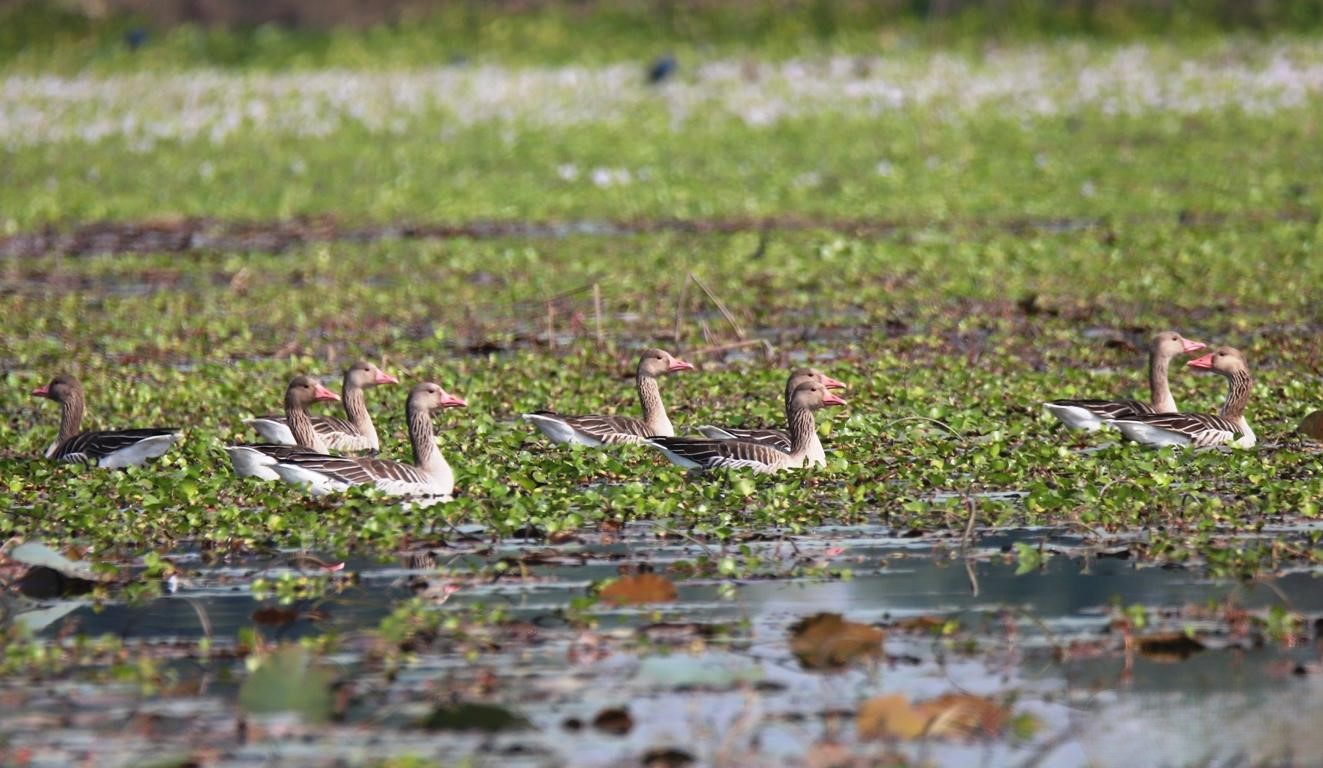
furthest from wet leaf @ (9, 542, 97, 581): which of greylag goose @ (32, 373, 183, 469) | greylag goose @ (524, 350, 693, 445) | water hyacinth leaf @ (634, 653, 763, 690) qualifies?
greylag goose @ (524, 350, 693, 445)

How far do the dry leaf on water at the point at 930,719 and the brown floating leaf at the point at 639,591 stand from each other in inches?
70.2

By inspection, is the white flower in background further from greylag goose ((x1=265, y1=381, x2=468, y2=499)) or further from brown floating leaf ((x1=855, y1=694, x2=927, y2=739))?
brown floating leaf ((x1=855, y1=694, x2=927, y2=739))

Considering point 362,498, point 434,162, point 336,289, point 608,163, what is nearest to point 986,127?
point 608,163

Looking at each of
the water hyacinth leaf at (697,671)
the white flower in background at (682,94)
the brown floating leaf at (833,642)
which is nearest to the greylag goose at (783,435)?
the brown floating leaf at (833,642)

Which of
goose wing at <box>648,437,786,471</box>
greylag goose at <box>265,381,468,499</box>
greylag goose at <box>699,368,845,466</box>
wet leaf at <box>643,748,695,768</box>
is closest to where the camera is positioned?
wet leaf at <box>643,748,695,768</box>

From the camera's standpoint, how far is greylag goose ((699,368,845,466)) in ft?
39.7

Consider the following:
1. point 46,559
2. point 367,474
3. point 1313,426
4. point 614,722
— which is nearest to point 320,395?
point 367,474

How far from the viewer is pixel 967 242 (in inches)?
888

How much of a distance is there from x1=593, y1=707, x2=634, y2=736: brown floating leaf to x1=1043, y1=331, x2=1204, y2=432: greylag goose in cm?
593

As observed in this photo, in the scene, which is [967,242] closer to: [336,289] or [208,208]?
[336,289]

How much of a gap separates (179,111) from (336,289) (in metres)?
16.4

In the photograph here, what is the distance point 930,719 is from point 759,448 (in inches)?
190

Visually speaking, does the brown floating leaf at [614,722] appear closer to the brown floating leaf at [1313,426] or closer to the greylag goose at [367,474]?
the greylag goose at [367,474]

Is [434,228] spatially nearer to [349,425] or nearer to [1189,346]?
[349,425]
